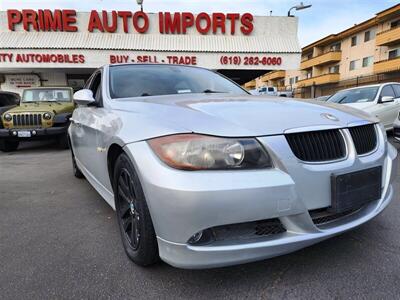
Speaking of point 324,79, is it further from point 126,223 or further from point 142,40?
point 126,223

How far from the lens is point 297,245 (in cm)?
161

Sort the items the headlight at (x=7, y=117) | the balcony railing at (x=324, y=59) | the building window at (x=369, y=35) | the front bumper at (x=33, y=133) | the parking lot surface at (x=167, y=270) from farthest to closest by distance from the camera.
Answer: the balcony railing at (x=324, y=59)
the building window at (x=369, y=35)
the headlight at (x=7, y=117)
the front bumper at (x=33, y=133)
the parking lot surface at (x=167, y=270)

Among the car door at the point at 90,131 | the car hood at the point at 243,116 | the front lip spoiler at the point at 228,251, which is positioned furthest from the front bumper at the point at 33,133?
the front lip spoiler at the point at 228,251

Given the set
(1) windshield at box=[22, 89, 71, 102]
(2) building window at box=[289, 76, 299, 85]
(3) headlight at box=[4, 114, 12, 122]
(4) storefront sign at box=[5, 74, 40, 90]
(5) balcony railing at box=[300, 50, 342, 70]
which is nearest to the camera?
(3) headlight at box=[4, 114, 12, 122]

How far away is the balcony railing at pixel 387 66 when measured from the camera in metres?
28.9

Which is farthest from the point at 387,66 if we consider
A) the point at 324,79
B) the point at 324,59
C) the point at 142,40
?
the point at 142,40

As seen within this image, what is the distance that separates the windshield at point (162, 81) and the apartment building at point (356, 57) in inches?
1200

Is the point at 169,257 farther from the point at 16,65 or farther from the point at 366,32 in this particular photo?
the point at 366,32

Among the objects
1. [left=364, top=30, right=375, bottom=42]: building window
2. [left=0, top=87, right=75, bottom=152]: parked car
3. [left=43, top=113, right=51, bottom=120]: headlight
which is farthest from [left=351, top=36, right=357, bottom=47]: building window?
[left=43, top=113, right=51, bottom=120]: headlight

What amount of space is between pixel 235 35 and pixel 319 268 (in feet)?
56.1

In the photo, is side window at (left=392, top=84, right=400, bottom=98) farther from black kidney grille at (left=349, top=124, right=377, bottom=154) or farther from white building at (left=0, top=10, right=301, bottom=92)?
white building at (left=0, top=10, right=301, bottom=92)

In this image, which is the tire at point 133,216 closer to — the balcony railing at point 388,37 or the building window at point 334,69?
the balcony railing at point 388,37

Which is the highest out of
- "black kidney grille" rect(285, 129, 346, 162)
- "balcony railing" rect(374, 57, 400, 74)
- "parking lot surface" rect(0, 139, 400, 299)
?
"balcony railing" rect(374, 57, 400, 74)

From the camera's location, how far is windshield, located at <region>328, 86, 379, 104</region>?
24.2ft
